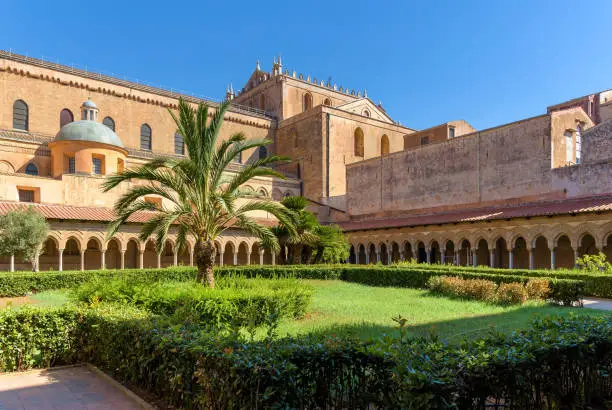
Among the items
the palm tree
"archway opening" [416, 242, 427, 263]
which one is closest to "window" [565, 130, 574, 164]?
"archway opening" [416, 242, 427, 263]

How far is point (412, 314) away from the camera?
10.7 metres

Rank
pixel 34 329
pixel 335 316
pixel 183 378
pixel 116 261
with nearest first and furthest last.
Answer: pixel 183 378 → pixel 34 329 → pixel 335 316 → pixel 116 261

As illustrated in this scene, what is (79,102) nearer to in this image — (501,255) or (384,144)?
(384,144)

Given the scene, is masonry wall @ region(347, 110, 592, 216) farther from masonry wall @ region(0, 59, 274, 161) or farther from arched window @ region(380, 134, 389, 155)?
masonry wall @ region(0, 59, 274, 161)

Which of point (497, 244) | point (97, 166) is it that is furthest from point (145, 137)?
point (497, 244)

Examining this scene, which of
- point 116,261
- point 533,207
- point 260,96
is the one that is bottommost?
point 116,261

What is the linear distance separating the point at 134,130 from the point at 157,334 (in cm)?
3345

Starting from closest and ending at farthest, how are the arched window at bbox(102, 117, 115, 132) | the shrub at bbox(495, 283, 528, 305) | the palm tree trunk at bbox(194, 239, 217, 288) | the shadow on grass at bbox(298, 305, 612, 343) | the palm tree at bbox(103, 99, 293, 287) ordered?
the shadow on grass at bbox(298, 305, 612, 343), the palm tree at bbox(103, 99, 293, 287), the palm tree trunk at bbox(194, 239, 217, 288), the shrub at bbox(495, 283, 528, 305), the arched window at bbox(102, 117, 115, 132)

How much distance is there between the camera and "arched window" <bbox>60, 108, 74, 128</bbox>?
32.4m

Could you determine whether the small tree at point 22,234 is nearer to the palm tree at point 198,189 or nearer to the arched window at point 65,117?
the palm tree at point 198,189

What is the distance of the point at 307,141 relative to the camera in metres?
41.7

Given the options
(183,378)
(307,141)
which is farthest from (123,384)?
(307,141)

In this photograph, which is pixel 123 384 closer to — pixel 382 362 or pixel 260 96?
pixel 382 362

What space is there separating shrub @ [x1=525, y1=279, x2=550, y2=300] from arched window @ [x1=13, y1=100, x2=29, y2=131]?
31.1 m
